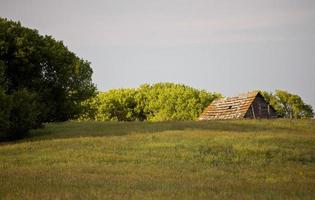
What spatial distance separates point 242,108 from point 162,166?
165 feet

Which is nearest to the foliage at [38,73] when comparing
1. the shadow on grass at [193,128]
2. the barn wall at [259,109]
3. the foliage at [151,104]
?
the shadow on grass at [193,128]

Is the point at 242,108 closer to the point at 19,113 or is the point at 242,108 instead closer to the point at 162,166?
the point at 19,113

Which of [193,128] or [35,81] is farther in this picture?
[193,128]

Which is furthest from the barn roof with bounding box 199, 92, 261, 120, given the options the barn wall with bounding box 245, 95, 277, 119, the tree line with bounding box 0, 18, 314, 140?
the tree line with bounding box 0, 18, 314, 140

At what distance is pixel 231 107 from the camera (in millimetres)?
78188

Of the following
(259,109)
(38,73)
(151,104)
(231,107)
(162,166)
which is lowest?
(162,166)

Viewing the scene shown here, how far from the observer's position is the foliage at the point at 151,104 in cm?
11944

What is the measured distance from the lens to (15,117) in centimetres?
4194

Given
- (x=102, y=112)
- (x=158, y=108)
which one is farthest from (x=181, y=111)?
(x=102, y=112)

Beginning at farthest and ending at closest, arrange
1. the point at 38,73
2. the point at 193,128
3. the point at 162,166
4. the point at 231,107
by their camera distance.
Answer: the point at 231,107 < the point at 193,128 < the point at 38,73 < the point at 162,166

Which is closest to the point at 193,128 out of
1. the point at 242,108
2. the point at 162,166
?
the point at 162,166

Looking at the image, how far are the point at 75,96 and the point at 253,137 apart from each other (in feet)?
69.7

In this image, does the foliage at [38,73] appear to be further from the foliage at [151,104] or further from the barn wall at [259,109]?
the foliage at [151,104]

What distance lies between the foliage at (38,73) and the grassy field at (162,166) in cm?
323
